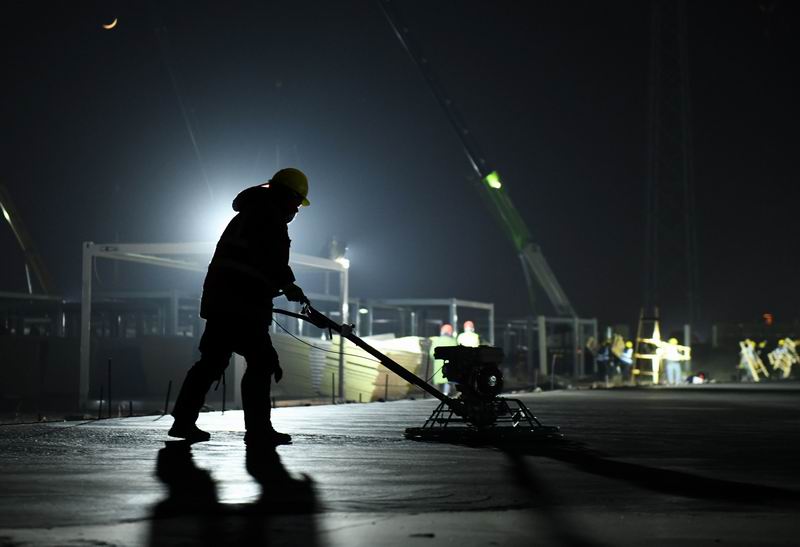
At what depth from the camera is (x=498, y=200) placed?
2165 inches

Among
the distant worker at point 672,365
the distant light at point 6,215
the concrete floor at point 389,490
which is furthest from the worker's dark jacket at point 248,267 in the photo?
the distant light at point 6,215

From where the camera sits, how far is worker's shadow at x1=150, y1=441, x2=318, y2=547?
360 centimetres

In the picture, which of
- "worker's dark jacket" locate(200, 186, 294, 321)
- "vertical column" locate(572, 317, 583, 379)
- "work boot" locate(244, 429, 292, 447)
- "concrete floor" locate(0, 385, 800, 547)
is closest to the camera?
"concrete floor" locate(0, 385, 800, 547)

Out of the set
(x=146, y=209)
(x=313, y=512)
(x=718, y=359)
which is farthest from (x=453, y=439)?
(x=146, y=209)

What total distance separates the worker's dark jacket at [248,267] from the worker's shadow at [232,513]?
1768 millimetres

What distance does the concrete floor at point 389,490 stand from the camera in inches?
146

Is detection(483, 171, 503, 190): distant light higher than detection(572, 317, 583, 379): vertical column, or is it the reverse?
detection(483, 171, 503, 190): distant light

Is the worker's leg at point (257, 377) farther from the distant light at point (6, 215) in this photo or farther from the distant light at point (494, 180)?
the distant light at point (6, 215)

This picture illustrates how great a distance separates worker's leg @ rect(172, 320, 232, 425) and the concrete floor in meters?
0.24

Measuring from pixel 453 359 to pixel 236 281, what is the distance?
5.61 ft

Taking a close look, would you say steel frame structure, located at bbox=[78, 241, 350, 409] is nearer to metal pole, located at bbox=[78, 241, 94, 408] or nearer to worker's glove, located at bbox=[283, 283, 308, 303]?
metal pole, located at bbox=[78, 241, 94, 408]

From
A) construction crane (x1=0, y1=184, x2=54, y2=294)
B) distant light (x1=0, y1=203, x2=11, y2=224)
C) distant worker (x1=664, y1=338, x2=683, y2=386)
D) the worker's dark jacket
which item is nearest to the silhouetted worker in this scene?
the worker's dark jacket

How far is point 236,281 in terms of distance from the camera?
7.40 metres

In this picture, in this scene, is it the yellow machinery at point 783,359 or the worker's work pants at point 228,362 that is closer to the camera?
the worker's work pants at point 228,362
